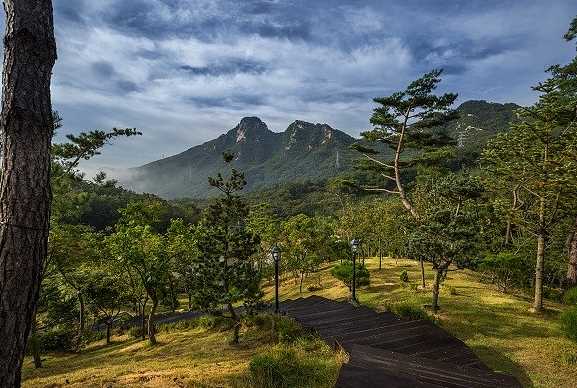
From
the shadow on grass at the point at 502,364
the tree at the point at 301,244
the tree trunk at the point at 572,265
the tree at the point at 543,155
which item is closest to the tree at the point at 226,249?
the shadow on grass at the point at 502,364

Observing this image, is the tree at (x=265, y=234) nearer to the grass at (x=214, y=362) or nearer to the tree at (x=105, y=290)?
the tree at (x=105, y=290)

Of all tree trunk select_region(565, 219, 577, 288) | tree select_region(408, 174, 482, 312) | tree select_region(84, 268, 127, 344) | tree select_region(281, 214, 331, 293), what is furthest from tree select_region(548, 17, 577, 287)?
tree select_region(84, 268, 127, 344)

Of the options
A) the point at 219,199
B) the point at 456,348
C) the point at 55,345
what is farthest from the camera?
the point at 55,345

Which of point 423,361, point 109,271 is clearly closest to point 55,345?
point 109,271

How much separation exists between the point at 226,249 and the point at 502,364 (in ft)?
30.7

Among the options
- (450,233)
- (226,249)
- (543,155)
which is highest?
(543,155)

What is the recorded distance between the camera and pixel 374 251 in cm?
5575

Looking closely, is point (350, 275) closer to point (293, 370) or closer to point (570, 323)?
point (570, 323)

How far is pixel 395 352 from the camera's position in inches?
360

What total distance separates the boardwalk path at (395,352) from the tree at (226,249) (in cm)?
271

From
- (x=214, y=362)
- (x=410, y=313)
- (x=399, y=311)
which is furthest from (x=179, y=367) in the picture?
(x=410, y=313)

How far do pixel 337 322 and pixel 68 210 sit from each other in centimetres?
1403

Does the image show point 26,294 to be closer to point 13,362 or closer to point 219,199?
point 13,362

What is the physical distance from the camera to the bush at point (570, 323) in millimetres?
11266
